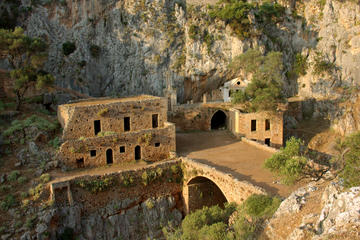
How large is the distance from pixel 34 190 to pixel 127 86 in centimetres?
2714

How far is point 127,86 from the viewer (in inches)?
1811

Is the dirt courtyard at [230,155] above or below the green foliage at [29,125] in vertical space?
below

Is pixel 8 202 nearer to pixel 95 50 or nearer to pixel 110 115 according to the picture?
pixel 110 115

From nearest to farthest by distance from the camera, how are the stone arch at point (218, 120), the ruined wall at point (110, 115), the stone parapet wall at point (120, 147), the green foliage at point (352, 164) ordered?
the green foliage at point (352, 164) < the stone parapet wall at point (120, 147) < the ruined wall at point (110, 115) < the stone arch at point (218, 120)

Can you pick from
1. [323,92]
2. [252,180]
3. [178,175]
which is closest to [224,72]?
[323,92]

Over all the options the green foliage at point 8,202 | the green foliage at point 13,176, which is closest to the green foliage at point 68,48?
the green foliage at point 13,176

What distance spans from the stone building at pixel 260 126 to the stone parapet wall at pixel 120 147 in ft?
24.8

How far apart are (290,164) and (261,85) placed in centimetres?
1967

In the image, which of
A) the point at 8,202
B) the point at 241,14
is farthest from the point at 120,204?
the point at 241,14

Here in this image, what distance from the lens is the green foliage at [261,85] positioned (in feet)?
99.1

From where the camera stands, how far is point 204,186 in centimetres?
2450

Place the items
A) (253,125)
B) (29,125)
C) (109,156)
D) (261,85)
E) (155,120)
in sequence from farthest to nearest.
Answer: (261,85) → (253,125) → (155,120) → (29,125) → (109,156)

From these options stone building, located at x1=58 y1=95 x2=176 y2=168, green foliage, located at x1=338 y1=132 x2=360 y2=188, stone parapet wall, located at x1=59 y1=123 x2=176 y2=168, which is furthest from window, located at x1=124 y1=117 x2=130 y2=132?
green foliage, located at x1=338 y1=132 x2=360 y2=188

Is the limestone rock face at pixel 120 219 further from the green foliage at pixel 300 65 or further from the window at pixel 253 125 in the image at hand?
the green foliage at pixel 300 65
